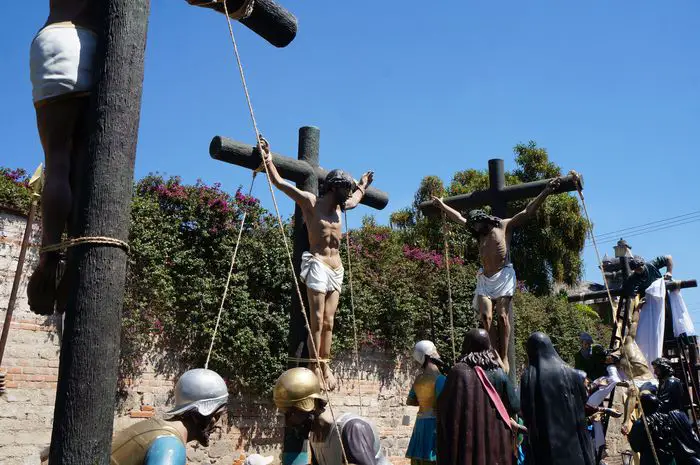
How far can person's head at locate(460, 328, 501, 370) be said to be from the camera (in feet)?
17.7

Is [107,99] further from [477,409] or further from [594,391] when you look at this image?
[594,391]

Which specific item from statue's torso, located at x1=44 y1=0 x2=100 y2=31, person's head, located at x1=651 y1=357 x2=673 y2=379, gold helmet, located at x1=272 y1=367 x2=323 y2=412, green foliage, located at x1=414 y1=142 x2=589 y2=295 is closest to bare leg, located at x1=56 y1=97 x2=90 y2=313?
statue's torso, located at x1=44 y1=0 x2=100 y2=31

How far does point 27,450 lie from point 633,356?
831 centimetres

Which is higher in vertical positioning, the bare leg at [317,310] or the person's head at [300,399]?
the bare leg at [317,310]

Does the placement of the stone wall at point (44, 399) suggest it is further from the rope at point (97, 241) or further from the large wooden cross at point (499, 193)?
the rope at point (97, 241)

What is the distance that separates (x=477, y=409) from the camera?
202 inches

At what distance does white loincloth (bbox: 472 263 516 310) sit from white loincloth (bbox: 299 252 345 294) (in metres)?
2.21

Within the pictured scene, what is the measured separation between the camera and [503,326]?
26.0 feet

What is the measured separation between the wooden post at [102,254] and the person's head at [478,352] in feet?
11.3

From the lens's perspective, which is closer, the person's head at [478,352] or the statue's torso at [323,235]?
the person's head at [478,352]

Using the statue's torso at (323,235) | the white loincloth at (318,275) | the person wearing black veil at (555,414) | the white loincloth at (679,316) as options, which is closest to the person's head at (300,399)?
the white loincloth at (318,275)

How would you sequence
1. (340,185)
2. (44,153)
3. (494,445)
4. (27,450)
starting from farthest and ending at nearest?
(27,450) → (340,185) → (494,445) → (44,153)

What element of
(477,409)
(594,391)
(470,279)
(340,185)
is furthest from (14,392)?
(470,279)

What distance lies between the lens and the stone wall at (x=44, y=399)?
7.64 meters
